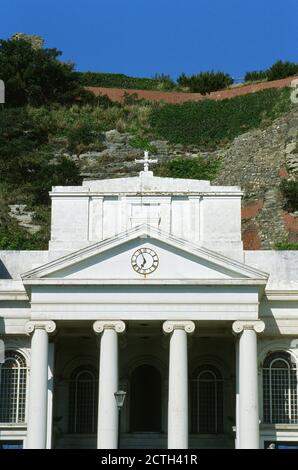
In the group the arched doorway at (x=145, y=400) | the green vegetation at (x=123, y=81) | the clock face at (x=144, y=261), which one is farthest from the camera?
the green vegetation at (x=123, y=81)

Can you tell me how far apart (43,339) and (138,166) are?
41504 millimetres

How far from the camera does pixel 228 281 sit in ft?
144

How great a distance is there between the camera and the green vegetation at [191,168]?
8406 centimetres

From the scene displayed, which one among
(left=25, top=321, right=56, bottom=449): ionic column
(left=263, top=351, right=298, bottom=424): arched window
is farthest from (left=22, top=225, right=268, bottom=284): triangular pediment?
(left=263, top=351, right=298, bottom=424): arched window

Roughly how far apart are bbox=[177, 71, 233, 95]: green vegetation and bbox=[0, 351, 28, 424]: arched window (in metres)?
59.5

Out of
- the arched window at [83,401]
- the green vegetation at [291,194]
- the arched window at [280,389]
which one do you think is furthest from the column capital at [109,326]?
the green vegetation at [291,194]

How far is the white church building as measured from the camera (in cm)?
4369

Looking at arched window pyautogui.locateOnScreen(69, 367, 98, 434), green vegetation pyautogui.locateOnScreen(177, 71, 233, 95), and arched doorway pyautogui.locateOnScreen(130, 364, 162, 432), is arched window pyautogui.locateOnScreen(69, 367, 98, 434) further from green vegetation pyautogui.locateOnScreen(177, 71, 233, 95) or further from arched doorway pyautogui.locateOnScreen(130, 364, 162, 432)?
green vegetation pyautogui.locateOnScreen(177, 71, 233, 95)

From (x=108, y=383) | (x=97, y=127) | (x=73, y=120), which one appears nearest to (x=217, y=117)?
(x=97, y=127)

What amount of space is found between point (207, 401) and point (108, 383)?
652cm

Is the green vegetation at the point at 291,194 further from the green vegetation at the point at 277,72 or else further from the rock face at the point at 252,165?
the green vegetation at the point at 277,72

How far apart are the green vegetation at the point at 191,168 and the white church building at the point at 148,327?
33.8m
